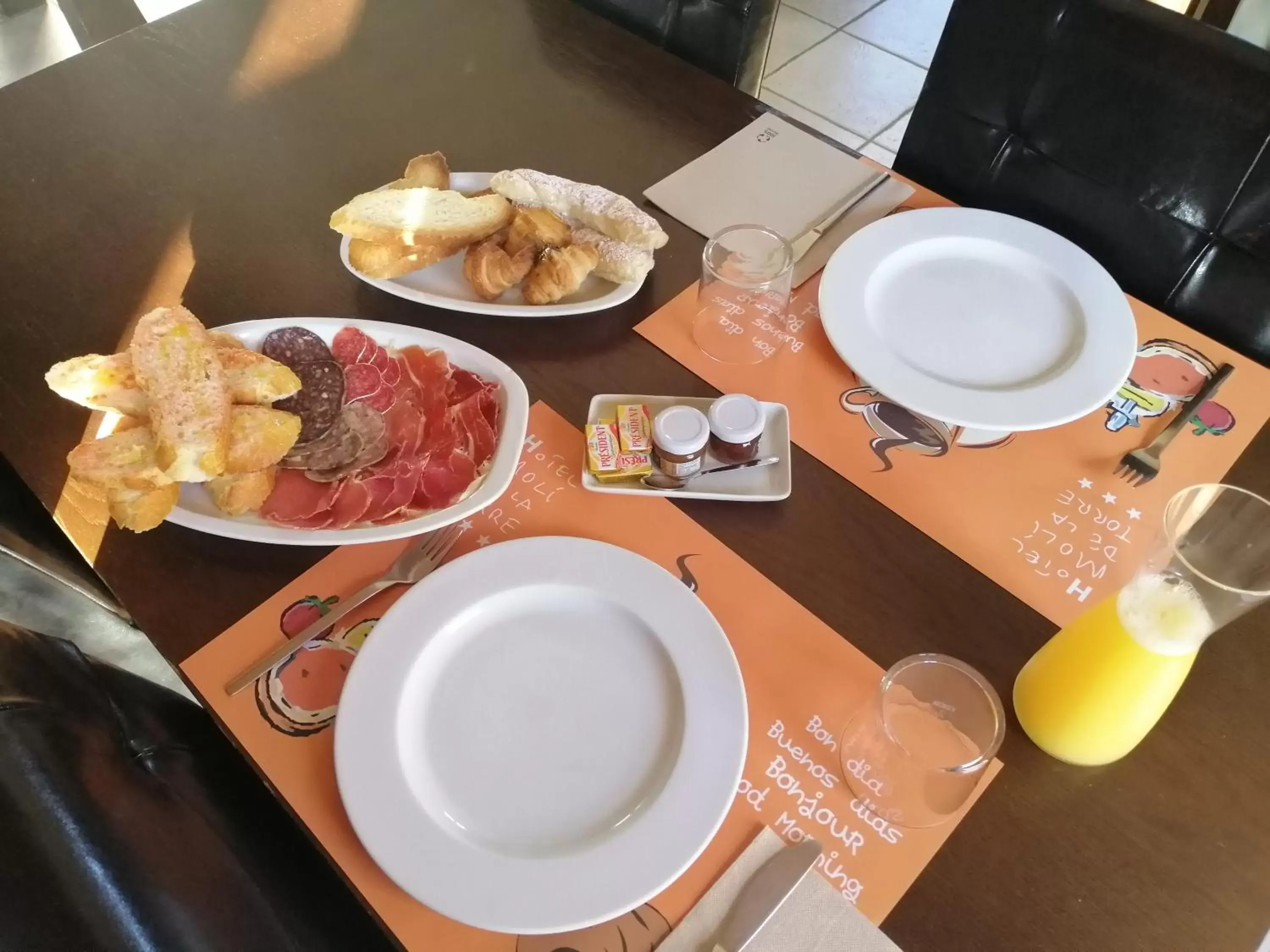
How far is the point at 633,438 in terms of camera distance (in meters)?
0.73

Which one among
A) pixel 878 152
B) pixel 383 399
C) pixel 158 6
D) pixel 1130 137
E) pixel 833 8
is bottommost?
pixel 158 6

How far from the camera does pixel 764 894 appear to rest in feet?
1.76

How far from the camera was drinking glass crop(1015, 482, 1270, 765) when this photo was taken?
526 mm

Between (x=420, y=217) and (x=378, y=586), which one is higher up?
(x=420, y=217)

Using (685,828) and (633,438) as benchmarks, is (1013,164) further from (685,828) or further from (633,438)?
(685,828)

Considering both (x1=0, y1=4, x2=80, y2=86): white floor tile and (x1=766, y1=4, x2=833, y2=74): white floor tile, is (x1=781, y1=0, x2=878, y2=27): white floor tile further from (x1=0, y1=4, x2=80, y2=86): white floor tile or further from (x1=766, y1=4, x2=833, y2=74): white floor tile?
(x1=0, y1=4, x2=80, y2=86): white floor tile

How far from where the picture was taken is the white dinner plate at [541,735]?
1.72ft

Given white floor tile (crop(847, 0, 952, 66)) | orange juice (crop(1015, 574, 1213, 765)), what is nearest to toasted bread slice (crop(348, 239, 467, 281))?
orange juice (crop(1015, 574, 1213, 765))

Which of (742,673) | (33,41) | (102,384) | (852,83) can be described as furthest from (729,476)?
(33,41)

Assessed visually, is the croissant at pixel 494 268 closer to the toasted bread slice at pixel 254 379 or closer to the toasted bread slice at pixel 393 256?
the toasted bread slice at pixel 393 256

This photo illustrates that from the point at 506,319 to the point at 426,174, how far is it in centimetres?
19

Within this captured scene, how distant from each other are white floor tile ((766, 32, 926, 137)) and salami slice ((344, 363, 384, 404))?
192cm

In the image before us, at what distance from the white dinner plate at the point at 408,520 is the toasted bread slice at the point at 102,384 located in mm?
75

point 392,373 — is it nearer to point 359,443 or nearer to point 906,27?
point 359,443
